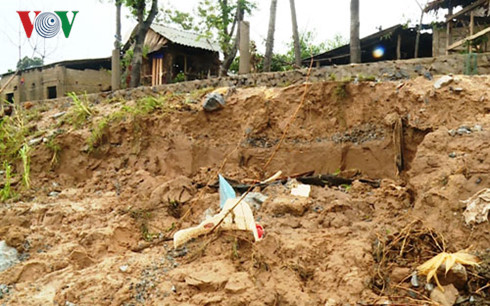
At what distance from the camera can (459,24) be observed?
10.5 metres

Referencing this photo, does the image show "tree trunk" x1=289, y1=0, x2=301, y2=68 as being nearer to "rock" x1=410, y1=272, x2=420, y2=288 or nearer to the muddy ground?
the muddy ground

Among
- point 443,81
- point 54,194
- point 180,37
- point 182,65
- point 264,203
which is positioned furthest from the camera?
point 182,65

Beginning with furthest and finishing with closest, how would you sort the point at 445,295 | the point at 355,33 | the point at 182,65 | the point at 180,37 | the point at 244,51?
the point at 182,65 < the point at 180,37 < the point at 355,33 < the point at 244,51 < the point at 445,295

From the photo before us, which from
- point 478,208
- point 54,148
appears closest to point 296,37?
point 54,148

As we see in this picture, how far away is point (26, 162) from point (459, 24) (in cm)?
1026

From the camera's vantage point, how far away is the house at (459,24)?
9.30 meters

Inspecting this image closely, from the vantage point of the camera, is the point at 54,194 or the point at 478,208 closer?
the point at 478,208

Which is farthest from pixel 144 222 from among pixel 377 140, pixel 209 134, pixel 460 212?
pixel 460 212

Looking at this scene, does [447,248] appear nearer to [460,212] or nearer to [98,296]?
[460,212]

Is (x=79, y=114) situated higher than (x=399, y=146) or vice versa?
(x=79, y=114)

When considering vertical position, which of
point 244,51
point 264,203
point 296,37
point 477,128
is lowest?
point 264,203

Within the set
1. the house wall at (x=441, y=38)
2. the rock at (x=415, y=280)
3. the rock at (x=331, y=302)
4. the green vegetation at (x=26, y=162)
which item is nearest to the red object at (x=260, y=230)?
the rock at (x=331, y=302)

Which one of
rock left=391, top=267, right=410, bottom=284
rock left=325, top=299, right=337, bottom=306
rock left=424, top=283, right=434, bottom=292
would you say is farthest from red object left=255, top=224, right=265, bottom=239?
rock left=424, top=283, right=434, bottom=292

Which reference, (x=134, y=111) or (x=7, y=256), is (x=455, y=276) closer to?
(x=7, y=256)
